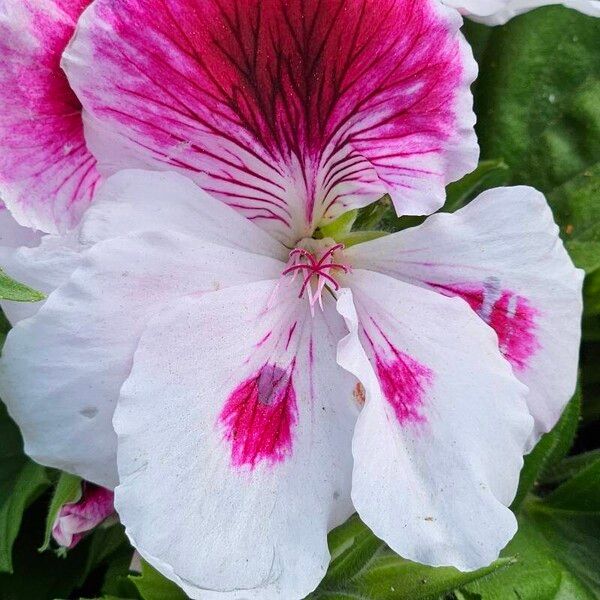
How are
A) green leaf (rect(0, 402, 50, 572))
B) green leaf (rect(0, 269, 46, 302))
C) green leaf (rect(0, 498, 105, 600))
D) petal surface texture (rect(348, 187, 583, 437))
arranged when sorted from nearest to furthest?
green leaf (rect(0, 269, 46, 302)) < petal surface texture (rect(348, 187, 583, 437)) < green leaf (rect(0, 402, 50, 572)) < green leaf (rect(0, 498, 105, 600))

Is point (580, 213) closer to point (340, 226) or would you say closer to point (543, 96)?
point (543, 96)

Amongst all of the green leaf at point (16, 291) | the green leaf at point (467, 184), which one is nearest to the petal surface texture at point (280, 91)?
the green leaf at point (16, 291)

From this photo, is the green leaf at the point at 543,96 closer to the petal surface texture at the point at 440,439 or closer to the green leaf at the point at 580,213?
the green leaf at the point at 580,213

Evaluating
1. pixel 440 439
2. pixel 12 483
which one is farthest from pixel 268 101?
pixel 12 483

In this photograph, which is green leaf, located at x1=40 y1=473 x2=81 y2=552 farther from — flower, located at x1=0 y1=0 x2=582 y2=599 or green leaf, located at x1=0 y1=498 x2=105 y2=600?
green leaf, located at x1=0 y1=498 x2=105 y2=600

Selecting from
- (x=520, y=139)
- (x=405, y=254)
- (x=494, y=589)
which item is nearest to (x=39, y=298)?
(x=405, y=254)

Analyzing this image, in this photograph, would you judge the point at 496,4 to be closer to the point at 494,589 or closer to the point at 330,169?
the point at 330,169

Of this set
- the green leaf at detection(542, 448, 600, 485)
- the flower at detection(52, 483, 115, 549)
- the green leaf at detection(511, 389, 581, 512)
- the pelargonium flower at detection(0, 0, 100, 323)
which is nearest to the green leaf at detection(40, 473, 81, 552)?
the flower at detection(52, 483, 115, 549)
